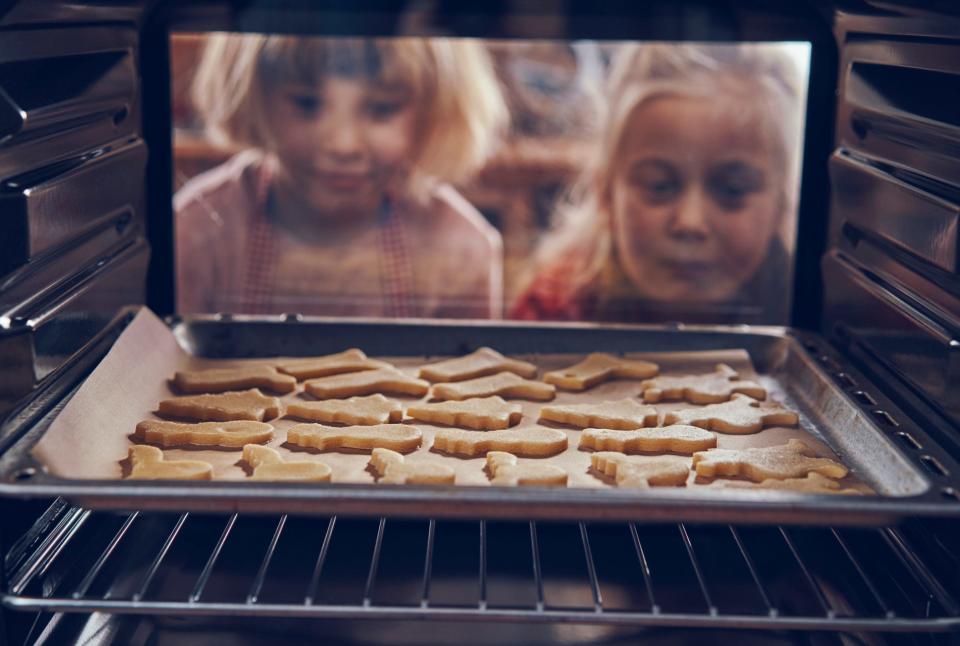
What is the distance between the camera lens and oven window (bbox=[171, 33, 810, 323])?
8.57ft

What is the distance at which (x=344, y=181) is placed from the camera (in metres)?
2.78

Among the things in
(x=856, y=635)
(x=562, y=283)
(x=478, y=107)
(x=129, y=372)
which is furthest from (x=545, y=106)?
(x=856, y=635)

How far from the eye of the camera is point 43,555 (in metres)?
1.36

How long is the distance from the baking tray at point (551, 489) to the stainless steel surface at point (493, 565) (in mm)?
90

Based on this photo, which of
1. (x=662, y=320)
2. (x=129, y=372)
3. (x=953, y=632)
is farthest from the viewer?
(x=662, y=320)

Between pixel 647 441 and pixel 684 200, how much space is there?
123cm

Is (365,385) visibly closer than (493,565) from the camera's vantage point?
No

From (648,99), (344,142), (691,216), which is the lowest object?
(691,216)

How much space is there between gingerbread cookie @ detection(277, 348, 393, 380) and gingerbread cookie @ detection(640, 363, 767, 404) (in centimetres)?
44

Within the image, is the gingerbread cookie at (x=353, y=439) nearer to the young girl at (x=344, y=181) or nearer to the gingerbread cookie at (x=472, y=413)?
the gingerbread cookie at (x=472, y=413)

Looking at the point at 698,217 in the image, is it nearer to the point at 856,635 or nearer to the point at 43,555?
the point at 856,635

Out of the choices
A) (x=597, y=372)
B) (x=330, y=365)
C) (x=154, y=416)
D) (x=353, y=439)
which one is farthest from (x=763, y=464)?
(x=154, y=416)

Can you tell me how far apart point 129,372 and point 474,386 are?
532mm

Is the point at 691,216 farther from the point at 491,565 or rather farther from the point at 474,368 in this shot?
the point at 491,565
